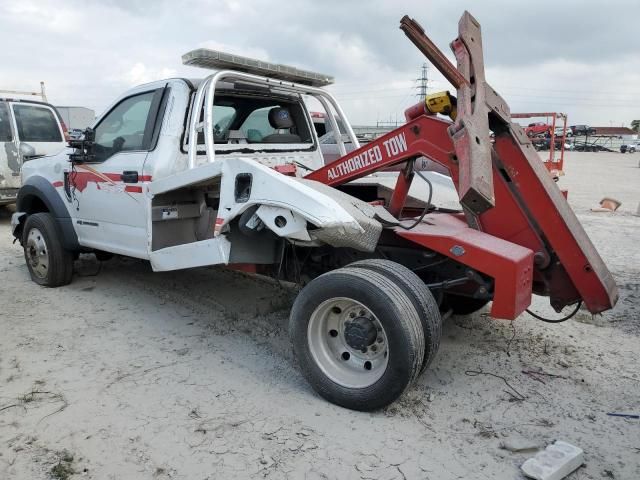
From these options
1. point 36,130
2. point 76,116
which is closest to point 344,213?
point 36,130

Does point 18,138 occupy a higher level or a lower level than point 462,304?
higher

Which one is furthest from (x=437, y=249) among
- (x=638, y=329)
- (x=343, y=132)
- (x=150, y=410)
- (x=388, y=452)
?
(x=343, y=132)

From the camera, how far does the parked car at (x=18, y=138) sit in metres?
9.85

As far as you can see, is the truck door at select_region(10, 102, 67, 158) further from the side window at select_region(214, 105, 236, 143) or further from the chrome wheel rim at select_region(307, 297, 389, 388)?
the chrome wheel rim at select_region(307, 297, 389, 388)

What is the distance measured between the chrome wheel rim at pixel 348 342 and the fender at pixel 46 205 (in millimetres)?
3422

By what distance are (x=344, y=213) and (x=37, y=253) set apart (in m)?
4.22

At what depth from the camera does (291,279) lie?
15.0 feet

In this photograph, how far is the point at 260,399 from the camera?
349 cm

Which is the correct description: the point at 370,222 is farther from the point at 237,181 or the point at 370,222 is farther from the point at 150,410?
the point at 150,410

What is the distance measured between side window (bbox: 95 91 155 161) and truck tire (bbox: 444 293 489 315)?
9.98 ft

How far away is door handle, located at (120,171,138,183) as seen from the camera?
4707 mm

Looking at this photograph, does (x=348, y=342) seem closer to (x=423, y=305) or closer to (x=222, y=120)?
(x=423, y=305)

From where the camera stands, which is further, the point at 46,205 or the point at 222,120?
the point at 46,205

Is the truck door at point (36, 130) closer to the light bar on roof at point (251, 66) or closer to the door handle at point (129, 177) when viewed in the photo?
the door handle at point (129, 177)
